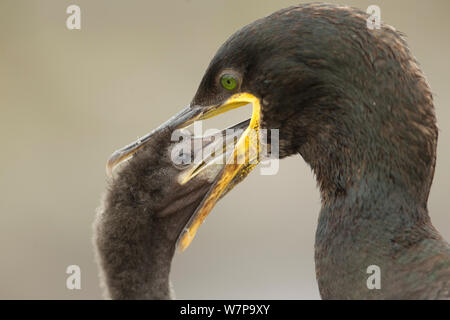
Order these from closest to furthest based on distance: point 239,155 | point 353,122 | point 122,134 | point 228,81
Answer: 1. point 353,122
2. point 228,81
3. point 239,155
4. point 122,134

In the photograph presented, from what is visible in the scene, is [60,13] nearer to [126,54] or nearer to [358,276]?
[126,54]

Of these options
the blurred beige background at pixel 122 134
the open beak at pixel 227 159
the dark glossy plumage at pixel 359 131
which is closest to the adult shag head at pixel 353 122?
the dark glossy plumage at pixel 359 131

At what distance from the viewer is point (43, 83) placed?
10.2m

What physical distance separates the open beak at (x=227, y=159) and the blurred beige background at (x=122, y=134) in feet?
14.3

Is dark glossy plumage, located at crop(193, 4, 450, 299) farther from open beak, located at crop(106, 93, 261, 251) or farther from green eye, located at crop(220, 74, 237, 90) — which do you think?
open beak, located at crop(106, 93, 261, 251)

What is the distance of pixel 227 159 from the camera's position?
3545 millimetres

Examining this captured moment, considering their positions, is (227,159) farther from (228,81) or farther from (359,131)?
(359,131)

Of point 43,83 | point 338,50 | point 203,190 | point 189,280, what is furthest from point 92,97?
point 338,50

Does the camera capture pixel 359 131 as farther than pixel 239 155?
No

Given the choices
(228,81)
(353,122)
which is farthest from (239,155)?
(353,122)

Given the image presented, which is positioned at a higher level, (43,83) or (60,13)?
(60,13)

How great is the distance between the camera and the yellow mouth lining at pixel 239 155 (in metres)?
3.42

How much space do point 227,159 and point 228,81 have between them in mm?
355

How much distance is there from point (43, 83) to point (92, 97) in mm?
635
